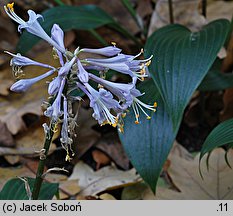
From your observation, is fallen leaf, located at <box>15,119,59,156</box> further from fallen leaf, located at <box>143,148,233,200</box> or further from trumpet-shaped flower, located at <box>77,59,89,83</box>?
trumpet-shaped flower, located at <box>77,59,89,83</box>

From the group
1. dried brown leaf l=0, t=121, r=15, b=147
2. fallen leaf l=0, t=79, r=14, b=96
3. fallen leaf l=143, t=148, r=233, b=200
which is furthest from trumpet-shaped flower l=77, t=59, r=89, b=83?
fallen leaf l=0, t=79, r=14, b=96

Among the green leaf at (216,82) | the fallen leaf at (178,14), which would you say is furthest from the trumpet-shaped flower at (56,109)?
the fallen leaf at (178,14)

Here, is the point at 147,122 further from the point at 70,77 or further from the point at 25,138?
the point at 25,138

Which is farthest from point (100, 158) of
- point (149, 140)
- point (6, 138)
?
point (149, 140)

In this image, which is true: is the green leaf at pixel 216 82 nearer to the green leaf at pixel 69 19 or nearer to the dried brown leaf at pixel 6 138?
the green leaf at pixel 69 19
